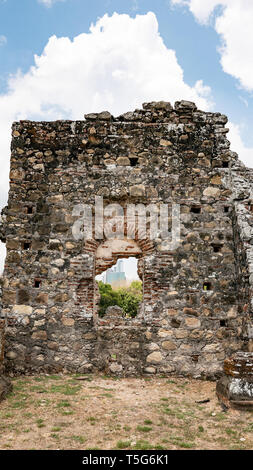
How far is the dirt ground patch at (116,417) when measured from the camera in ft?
14.2

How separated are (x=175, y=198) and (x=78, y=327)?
3562mm

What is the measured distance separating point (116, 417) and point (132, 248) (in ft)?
12.9

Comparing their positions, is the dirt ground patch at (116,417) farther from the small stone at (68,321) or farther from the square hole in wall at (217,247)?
the square hole in wall at (217,247)

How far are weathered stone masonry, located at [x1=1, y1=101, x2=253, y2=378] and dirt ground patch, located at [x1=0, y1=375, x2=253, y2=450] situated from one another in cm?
73

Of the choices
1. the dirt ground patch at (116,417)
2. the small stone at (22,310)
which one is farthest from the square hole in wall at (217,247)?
the small stone at (22,310)

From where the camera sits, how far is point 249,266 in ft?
24.1

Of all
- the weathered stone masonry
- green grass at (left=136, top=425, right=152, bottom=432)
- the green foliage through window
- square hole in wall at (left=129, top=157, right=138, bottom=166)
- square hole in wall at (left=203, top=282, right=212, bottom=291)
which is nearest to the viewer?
green grass at (left=136, top=425, right=152, bottom=432)

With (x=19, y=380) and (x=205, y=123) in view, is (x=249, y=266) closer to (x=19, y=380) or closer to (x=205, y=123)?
(x=205, y=123)

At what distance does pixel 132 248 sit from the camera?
332 inches

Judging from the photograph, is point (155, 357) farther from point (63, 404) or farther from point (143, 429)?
point (143, 429)

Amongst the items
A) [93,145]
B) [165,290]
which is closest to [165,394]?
[165,290]

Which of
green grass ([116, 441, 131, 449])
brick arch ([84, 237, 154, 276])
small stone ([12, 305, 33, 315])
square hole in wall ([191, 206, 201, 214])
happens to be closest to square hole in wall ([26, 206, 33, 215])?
brick arch ([84, 237, 154, 276])

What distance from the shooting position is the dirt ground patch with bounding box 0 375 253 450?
4.34 meters

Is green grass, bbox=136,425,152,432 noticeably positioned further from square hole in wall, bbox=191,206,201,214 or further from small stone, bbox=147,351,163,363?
square hole in wall, bbox=191,206,201,214
